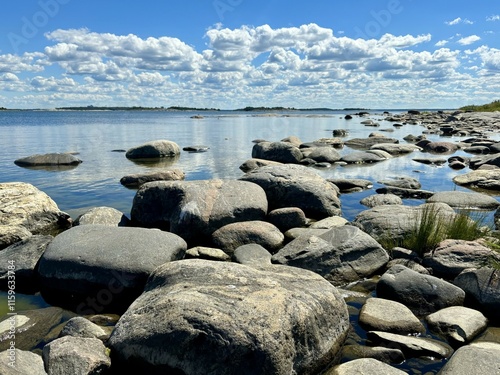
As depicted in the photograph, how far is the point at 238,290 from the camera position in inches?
195

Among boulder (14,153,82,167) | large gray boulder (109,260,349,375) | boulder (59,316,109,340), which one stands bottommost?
boulder (14,153,82,167)

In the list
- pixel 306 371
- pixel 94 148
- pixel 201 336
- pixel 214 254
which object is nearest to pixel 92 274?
pixel 214 254

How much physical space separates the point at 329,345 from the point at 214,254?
11.7 ft

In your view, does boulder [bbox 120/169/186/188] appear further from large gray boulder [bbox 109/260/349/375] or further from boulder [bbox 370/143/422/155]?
boulder [bbox 370/143/422/155]

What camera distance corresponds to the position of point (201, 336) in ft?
14.0

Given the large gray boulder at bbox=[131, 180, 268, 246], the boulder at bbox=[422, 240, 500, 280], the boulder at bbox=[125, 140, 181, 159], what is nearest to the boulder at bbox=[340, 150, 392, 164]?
the boulder at bbox=[125, 140, 181, 159]

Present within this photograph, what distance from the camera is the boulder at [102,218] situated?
9.69 meters

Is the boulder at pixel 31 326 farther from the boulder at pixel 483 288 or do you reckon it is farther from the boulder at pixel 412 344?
the boulder at pixel 483 288

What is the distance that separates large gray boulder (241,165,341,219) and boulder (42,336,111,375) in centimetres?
745

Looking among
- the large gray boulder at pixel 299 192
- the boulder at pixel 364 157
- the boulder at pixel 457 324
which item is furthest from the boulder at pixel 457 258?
the boulder at pixel 364 157

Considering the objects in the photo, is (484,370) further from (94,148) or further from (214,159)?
(94,148)

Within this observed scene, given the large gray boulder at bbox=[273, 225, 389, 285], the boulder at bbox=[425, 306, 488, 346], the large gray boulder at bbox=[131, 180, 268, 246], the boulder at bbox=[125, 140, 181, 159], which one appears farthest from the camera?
the boulder at bbox=[125, 140, 181, 159]

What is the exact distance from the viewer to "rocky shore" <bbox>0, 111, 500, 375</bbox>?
172 inches

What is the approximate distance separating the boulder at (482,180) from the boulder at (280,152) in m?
8.05
